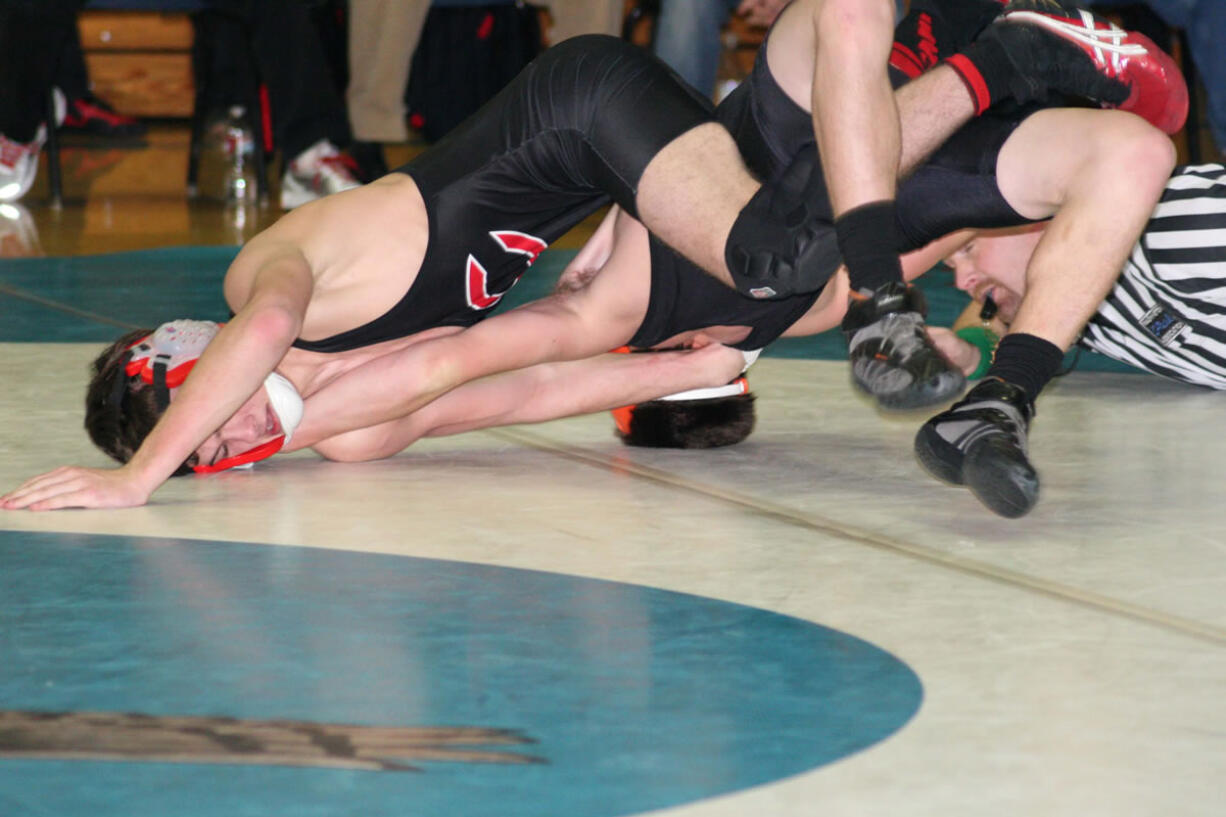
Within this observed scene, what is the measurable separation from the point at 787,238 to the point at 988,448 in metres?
0.46

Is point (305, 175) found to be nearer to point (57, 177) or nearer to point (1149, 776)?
point (57, 177)

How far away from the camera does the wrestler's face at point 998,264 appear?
3000 millimetres

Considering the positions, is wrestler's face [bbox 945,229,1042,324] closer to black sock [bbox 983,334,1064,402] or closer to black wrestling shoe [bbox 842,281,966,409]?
black sock [bbox 983,334,1064,402]

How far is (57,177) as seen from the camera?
6465mm

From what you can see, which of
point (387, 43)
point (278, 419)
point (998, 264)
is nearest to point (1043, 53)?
point (998, 264)

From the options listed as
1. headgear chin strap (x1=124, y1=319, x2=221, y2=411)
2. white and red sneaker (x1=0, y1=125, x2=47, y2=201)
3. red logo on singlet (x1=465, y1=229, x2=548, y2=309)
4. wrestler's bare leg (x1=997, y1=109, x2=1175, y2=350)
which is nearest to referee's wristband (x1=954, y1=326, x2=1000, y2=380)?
wrestler's bare leg (x1=997, y1=109, x2=1175, y2=350)

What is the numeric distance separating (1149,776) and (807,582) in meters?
0.65

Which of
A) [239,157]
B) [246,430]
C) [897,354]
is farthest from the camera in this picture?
[239,157]

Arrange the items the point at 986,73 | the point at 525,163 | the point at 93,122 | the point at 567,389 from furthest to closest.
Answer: the point at 93,122 < the point at 567,389 < the point at 525,163 < the point at 986,73

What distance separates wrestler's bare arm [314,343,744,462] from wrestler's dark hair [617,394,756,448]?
3 centimetres

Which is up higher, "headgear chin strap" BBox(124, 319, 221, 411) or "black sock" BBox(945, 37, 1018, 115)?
"black sock" BBox(945, 37, 1018, 115)

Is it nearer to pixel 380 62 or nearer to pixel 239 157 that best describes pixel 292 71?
pixel 380 62

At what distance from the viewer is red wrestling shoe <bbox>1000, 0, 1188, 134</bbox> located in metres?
2.51

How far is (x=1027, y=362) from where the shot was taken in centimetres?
233
